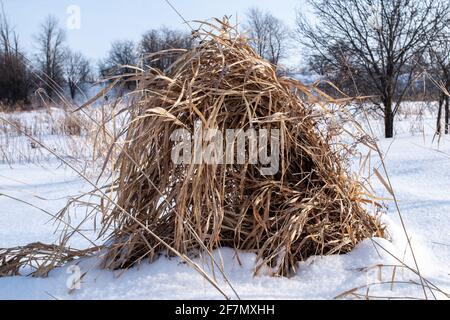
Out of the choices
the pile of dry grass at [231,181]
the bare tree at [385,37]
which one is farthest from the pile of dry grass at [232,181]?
the bare tree at [385,37]

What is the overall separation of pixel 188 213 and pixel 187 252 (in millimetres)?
93

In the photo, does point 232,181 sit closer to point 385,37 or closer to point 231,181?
point 231,181

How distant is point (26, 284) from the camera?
90 cm

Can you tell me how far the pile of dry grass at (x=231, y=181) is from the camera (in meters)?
0.95

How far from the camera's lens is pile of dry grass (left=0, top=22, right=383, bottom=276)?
3.12 feet
